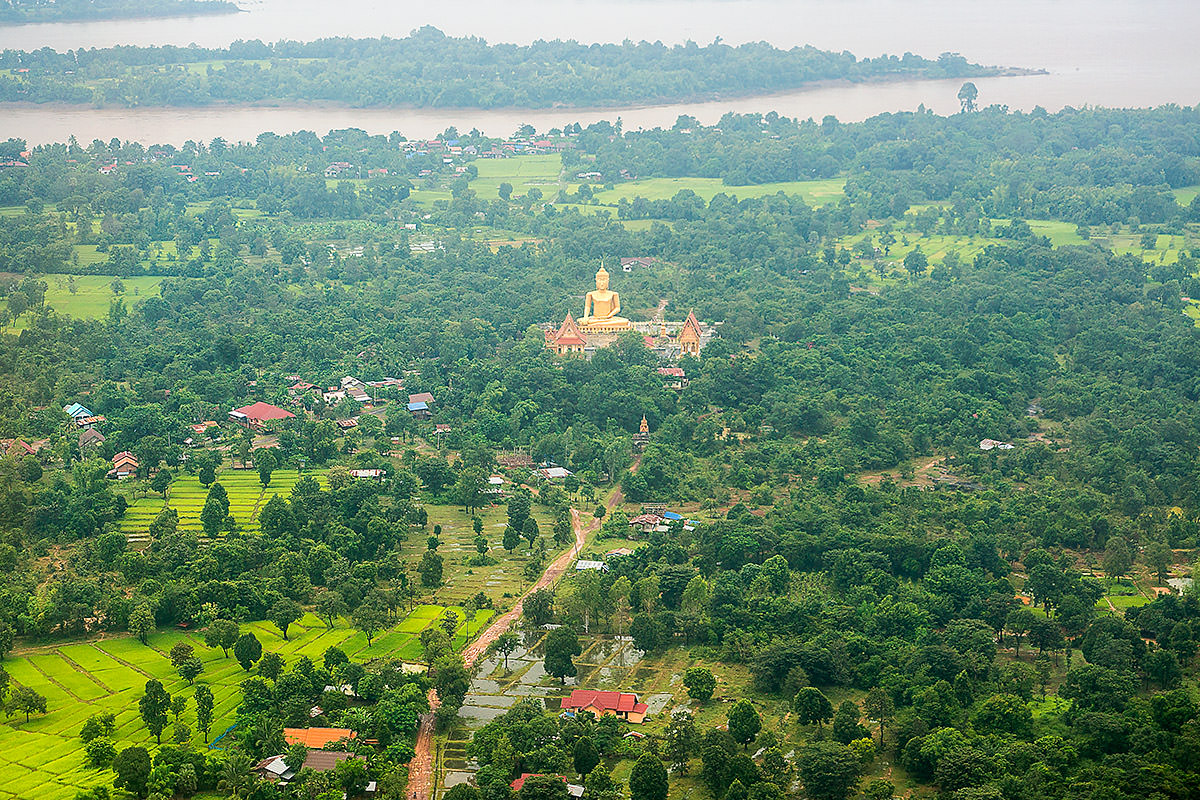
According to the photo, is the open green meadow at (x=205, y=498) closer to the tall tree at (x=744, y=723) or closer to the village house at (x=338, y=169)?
the tall tree at (x=744, y=723)

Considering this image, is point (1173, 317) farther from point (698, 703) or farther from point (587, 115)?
point (587, 115)

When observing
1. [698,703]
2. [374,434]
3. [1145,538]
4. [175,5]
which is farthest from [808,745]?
[175,5]

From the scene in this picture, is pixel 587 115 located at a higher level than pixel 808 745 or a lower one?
higher

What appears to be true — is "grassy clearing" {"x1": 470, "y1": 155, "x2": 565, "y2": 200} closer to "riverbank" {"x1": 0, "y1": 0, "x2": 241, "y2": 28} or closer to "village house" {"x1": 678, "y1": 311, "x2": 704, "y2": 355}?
"village house" {"x1": 678, "y1": 311, "x2": 704, "y2": 355}

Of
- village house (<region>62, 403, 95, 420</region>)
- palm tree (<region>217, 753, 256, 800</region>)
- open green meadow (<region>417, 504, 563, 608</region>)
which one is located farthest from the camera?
village house (<region>62, 403, 95, 420</region>)

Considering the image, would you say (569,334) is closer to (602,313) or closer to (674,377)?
(602,313)

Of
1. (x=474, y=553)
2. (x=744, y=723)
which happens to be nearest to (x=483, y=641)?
(x=474, y=553)

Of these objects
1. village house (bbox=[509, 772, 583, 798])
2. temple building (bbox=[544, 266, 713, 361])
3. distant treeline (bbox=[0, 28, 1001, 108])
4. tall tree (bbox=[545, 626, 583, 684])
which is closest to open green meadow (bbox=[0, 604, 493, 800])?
tall tree (bbox=[545, 626, 583, 684])
